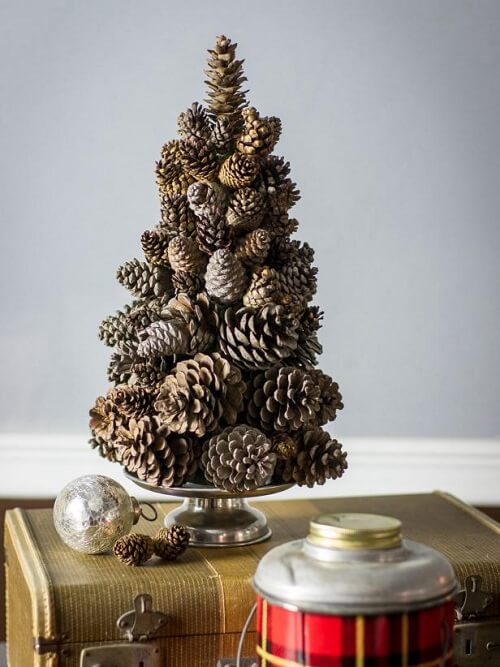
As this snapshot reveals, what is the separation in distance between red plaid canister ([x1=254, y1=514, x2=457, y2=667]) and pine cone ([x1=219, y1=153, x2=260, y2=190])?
440 mm

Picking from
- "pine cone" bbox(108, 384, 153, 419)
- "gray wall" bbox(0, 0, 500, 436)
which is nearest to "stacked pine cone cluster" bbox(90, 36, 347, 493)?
"pine cone" bbox(108, 384, 153, 419)

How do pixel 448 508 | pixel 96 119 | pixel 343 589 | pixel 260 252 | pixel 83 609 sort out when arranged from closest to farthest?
pixel 343 589 < pixel 83 609 < pixel 260 252 < pixel 448 508 < pixel 96 119

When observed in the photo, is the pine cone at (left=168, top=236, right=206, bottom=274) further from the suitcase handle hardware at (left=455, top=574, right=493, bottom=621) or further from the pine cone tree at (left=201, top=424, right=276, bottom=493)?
the suitcase handle hardware at (left=455, top=574, right=493, bottom=621)

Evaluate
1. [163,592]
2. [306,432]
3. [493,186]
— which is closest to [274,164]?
[306,432]

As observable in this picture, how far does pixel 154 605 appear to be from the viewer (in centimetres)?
95

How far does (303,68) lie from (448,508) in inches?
28.4

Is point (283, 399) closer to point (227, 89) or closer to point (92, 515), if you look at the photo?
point (92, 515)

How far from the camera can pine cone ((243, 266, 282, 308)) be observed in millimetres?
1046

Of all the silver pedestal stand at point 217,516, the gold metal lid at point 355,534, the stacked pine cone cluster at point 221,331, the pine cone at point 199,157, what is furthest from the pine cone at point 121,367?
the gold metal lid at point 355,534

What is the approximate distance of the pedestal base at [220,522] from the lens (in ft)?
3.59

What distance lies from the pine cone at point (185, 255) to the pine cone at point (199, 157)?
8 cm

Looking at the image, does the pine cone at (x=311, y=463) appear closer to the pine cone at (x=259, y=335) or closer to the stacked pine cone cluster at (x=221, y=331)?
the stacked pine cone cluster at (x=221, y=331)

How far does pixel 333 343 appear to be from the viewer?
158cm

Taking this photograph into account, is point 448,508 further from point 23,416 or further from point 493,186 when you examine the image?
point 23,416
